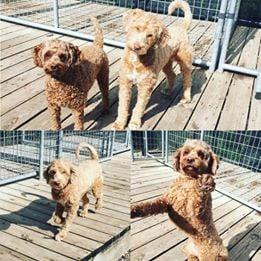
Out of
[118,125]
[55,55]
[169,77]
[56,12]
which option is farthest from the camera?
[56,12]

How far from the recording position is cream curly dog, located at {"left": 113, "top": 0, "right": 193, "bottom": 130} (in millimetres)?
2498

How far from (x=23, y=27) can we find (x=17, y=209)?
11.0 feet

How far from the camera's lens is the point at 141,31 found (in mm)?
2490

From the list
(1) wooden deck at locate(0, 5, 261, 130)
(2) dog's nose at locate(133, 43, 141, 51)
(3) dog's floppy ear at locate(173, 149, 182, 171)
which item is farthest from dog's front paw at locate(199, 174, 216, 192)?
(1) wooden deck at locate(0, 5, 261, 130)

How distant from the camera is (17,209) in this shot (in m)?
1.90

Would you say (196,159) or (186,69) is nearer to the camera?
(196,159)

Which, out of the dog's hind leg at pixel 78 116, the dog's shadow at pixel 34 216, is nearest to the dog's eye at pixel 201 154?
the dog's shadow at pixel 34 216

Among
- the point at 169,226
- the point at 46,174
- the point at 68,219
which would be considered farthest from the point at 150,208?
the point at 46,174

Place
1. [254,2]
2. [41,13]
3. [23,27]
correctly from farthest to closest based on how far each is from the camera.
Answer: [254,2], [41,13], [23,27]

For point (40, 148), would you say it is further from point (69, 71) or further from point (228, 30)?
point (228, 30)

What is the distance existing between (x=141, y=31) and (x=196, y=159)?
3.37ft

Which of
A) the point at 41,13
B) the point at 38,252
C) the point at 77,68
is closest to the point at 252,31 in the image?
the point at 41,13

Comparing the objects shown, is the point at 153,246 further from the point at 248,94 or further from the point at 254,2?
the point at 254,2

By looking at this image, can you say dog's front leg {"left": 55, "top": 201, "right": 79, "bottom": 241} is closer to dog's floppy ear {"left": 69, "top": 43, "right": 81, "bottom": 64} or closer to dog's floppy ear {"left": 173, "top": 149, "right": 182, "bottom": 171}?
dog's floppy ear {"left": 173, "top": 149, "right": 182, "bottom": 171}
